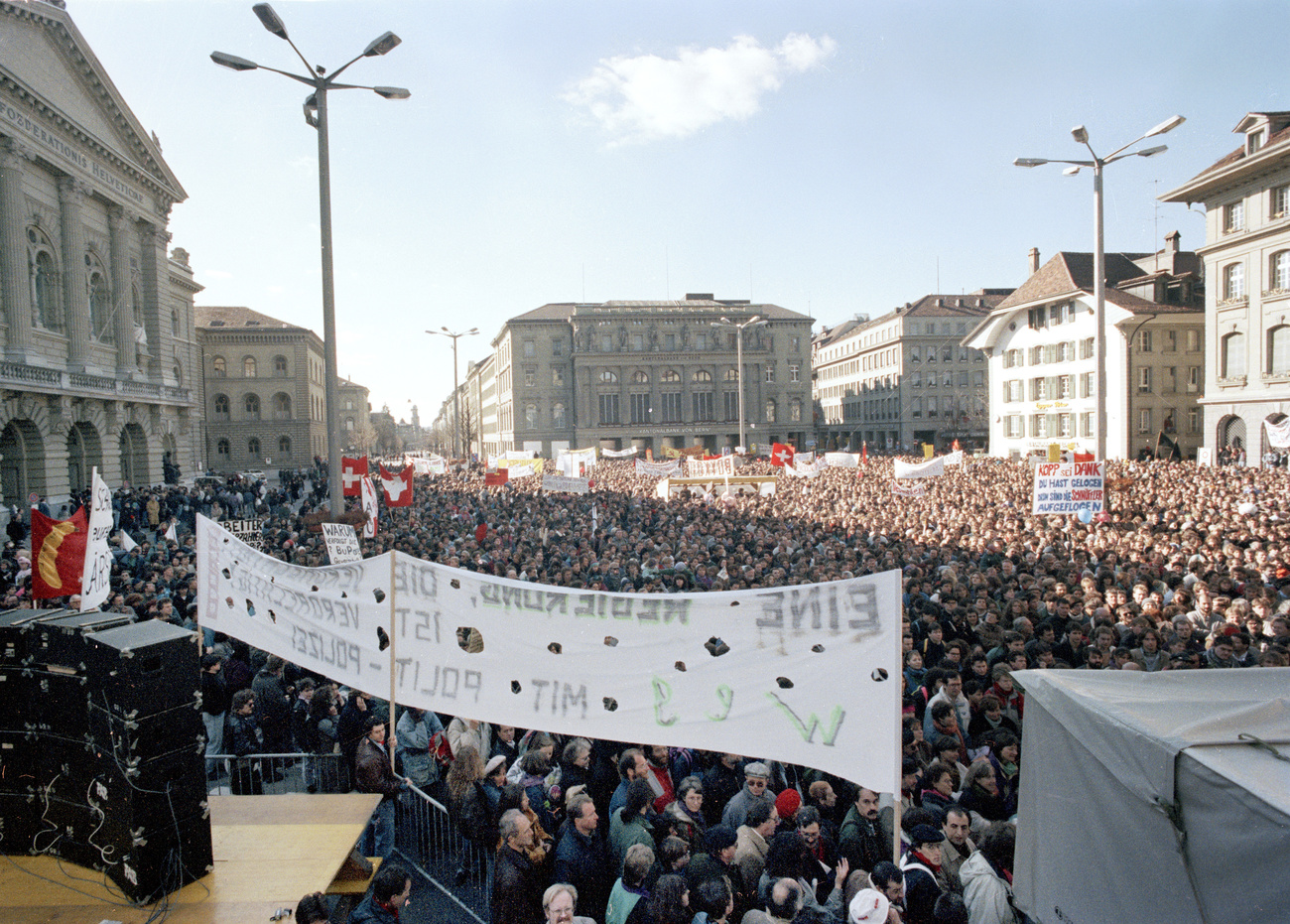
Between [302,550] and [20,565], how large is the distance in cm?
488

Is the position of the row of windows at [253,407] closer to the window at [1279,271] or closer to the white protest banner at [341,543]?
the white protest banner at [341,543]

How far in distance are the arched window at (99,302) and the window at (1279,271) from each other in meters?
53.8

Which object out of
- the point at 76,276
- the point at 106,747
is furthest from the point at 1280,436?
the point at 76,276

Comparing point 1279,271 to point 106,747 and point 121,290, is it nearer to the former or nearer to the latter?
point 106,747

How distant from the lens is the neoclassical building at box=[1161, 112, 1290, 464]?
3378 cm

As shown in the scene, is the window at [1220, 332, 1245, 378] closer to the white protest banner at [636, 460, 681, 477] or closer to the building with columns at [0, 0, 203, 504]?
the white protest banner at [636, 460, 681, 477]

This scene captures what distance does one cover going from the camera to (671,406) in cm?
8050

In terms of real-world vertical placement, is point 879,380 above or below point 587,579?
above

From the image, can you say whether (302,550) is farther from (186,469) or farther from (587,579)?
(186,469)

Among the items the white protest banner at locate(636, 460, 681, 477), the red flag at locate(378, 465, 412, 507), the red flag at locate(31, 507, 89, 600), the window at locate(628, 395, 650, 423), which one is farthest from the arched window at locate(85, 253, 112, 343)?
the window at locate(628, 395, 650, 423)

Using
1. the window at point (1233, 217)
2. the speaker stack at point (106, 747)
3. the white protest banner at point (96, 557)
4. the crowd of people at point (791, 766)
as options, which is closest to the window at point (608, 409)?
the window at point (1233, 217)

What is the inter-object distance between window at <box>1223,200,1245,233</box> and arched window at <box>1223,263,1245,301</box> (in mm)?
1736

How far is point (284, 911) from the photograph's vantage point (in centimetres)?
357

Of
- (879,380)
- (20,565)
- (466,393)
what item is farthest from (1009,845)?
(466,393)
